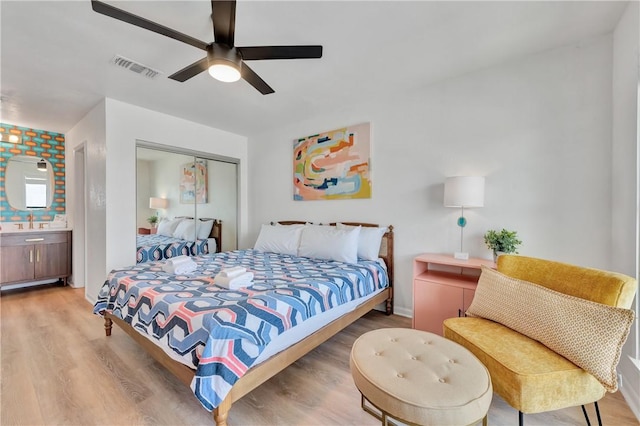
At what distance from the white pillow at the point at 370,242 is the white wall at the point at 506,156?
8.8 inches

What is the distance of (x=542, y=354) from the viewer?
138 cm

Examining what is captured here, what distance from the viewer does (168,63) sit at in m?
2.41

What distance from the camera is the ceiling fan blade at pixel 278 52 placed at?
1691 millimetres

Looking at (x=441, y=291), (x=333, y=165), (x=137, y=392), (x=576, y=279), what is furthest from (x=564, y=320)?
(x=333, y=165)

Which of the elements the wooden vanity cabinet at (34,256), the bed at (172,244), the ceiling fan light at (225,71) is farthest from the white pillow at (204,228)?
the ceiling fan light at (225,71)

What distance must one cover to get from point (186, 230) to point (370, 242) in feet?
9.04

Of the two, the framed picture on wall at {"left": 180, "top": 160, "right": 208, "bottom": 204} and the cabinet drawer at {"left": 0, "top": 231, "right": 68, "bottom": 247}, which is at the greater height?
the framed picture on wall at {"left": 180, "top": 160, "right": 208, "bottom": 204}

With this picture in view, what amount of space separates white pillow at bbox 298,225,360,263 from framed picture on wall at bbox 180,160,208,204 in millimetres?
1926

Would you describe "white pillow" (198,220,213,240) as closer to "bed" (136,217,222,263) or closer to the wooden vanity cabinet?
"bed" (136,217,222,263)

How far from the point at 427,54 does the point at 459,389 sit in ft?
8.20

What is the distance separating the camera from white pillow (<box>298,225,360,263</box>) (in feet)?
9.56

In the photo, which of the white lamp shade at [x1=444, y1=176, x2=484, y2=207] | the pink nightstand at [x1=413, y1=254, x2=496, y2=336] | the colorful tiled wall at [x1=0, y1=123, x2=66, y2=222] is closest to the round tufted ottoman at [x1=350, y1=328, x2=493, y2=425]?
the pink nightstand at [x1=413, y1=254, x2=496, y2=336]

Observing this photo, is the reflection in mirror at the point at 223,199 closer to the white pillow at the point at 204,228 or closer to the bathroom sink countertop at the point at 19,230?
the white pillow at the point at 204,228

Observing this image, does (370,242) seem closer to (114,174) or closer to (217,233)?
(217,233)
